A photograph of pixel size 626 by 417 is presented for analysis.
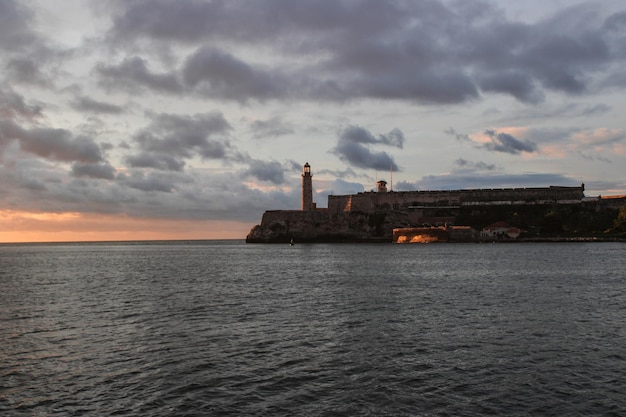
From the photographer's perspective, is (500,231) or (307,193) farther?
(307,193)

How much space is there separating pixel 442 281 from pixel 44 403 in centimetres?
2947

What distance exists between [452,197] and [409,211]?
1181 cm

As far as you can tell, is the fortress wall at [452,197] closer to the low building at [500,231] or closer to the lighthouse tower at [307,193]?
the lighthouse tower at [307,193]

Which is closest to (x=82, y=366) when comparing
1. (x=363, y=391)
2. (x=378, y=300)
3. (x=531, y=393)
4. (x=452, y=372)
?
(x=363, y=391)

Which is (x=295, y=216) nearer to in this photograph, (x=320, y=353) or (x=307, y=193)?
(x=307, y=193)

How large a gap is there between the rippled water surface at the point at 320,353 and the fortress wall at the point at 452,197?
98437 mm

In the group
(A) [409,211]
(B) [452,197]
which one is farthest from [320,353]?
(B) [452,197]

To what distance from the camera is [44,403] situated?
472 inches

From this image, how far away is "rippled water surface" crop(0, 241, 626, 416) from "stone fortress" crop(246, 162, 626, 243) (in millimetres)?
91662

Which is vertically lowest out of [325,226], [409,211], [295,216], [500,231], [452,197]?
[500,231]

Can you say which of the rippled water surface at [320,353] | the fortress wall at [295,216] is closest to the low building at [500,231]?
the fortress wall at [295,216]

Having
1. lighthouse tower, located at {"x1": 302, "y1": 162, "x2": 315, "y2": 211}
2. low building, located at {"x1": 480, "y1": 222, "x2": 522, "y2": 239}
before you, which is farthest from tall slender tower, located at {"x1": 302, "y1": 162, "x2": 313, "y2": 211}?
low building, located at {"x1": 480, "y1": 222, "x2": 522, "y2": 239}

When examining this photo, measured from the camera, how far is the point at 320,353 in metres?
16.2

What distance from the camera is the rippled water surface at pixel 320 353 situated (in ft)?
38.9
